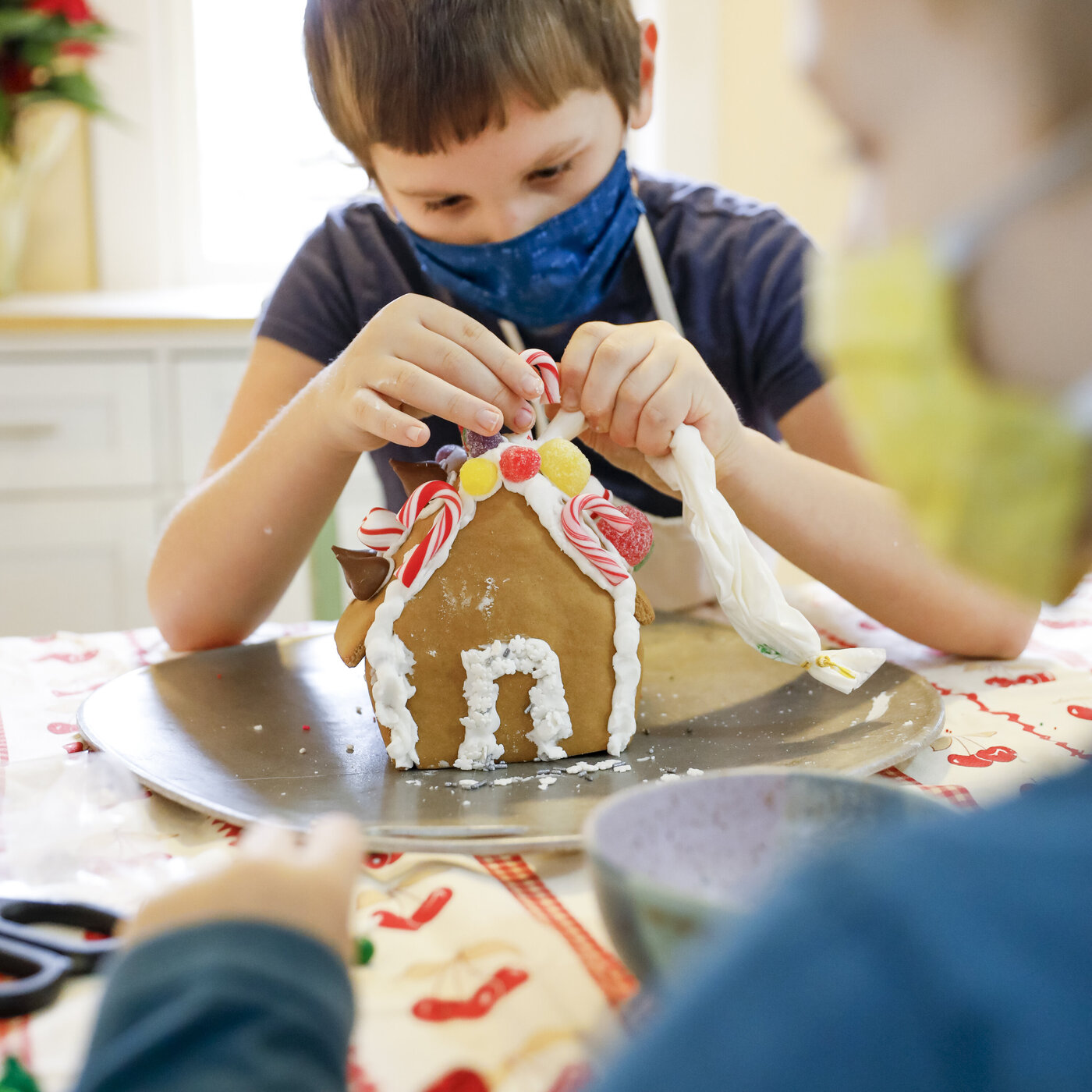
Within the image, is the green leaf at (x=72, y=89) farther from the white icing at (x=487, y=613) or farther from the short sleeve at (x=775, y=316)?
A: the white icing at (x=487, y=613)

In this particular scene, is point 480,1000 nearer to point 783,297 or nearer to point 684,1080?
point 684,1080

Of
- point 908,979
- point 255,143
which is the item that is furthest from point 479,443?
point 255,143

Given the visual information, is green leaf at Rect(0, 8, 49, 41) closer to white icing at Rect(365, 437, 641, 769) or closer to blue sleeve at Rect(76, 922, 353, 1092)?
white icing at Rect(365, 437, 641, 769)

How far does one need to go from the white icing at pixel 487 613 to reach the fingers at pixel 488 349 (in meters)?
0.04

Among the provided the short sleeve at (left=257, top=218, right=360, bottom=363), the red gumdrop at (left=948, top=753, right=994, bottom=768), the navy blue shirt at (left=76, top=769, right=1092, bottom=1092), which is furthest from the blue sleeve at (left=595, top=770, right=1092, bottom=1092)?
the short sleeve at (left=257, top=218, right=360, bottom=363)

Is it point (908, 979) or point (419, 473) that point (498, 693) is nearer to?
point (419, 473)

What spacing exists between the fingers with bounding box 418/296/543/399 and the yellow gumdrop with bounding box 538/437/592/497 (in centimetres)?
3

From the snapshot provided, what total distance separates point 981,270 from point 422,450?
33.5 inches

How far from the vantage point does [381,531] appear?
0.72 m

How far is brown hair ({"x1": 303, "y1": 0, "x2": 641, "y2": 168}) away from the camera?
2.59ft

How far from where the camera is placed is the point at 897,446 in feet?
1.05

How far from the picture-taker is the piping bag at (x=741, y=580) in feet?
2.24

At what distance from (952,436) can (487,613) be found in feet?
1.33

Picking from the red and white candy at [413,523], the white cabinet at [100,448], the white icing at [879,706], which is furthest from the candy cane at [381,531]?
the white cabinet at [100,448]
